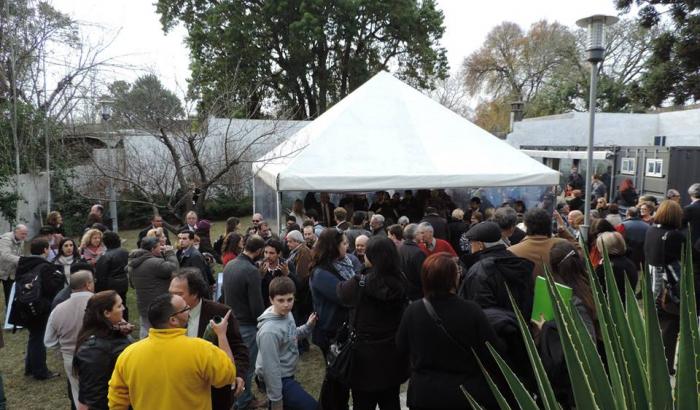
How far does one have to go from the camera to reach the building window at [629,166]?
539 inches

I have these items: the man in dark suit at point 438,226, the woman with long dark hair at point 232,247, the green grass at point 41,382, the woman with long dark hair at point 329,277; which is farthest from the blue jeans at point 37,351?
the man in dark suit at point 438,226

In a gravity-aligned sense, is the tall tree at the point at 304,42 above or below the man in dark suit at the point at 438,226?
above

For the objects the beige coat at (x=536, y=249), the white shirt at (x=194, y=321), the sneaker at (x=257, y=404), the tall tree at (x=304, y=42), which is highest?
the tall tree at (x=304, y=42)

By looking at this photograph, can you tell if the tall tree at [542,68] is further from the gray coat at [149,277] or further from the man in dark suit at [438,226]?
the gray coat at [149,277]

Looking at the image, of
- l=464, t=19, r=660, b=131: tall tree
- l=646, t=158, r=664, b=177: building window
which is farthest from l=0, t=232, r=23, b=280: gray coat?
l=464, t=19, r=660, b=131: tall tree

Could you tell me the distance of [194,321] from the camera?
3270 mm

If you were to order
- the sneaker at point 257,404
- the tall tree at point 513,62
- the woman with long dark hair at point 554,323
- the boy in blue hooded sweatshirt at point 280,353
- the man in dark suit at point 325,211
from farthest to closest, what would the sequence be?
1. the tall tree at point 513,62
2. the man in dark suit at point 325,211
3. the sneaker at point 257,404
4. the boy in blue hooded sweatshirt at point 280,353
5. the woman with long dark hair at point 554,323

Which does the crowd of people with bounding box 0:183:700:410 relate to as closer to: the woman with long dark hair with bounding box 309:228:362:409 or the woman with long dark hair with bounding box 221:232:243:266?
the woman with long dark hair with bounding box 309:228:362:409

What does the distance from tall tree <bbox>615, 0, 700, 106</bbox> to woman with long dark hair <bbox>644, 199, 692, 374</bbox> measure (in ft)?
37.1

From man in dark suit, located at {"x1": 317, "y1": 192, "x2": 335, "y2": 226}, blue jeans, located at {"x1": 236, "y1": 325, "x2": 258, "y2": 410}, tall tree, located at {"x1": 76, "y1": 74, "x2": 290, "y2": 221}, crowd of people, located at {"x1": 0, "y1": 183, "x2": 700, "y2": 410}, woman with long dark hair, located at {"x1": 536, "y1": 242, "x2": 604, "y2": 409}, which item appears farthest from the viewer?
man in dark suit, located at {"x1": 317, "y1": 192, "x2": 335, "y2": 226}

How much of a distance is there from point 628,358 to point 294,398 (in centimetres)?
236

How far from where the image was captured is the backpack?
4836 millimetres

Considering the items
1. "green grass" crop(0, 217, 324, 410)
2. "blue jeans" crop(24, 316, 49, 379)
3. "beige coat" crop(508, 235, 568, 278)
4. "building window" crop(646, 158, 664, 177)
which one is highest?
"building window" crop(646, 158, 664, 177)

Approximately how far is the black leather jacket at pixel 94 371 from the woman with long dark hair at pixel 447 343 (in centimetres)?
180
